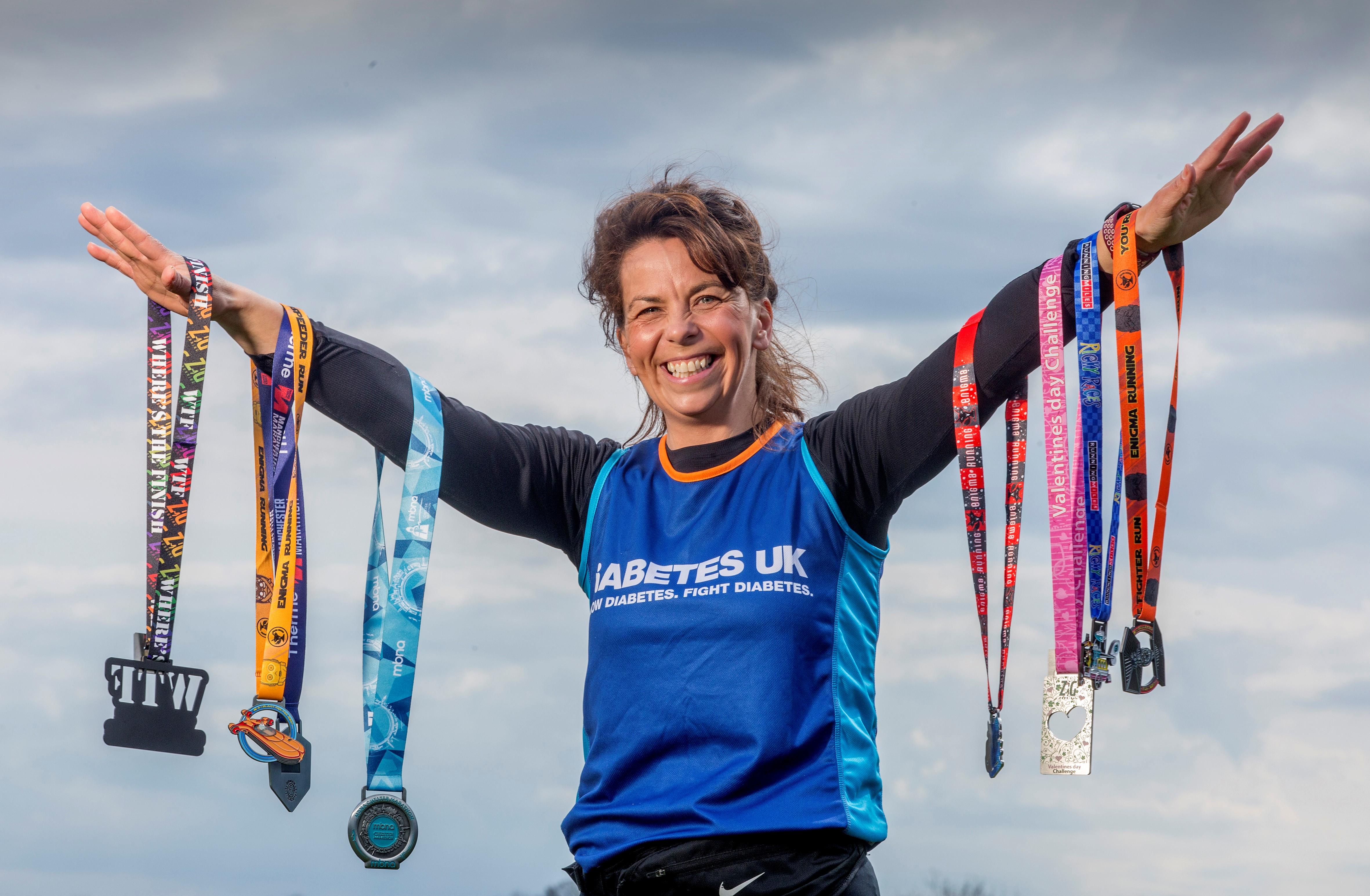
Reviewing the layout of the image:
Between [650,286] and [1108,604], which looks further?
[650,286]

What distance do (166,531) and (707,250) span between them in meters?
2.14

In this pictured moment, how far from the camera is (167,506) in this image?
4738 mm

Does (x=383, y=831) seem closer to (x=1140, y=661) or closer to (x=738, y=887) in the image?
(x=738, y=887)

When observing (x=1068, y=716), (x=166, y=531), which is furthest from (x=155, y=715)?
(x=1068, y=716)

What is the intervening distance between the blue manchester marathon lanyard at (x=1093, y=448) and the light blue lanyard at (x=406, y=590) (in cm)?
223

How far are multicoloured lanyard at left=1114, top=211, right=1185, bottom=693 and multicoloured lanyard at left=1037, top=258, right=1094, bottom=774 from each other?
158 mm

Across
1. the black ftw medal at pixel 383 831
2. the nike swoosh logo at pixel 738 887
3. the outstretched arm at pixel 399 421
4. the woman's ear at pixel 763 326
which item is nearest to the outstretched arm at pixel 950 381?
the woman's ear at pixel 763 326

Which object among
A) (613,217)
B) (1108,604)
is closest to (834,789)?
(1108,604)

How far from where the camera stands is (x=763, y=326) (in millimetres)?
5066

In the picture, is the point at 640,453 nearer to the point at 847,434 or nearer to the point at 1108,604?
the point at 847,434

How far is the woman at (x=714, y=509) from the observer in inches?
161

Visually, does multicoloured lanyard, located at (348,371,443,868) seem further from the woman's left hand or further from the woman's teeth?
the woman's left hand

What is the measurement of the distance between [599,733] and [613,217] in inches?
77.0

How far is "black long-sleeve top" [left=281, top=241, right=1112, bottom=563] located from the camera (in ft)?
13.9
